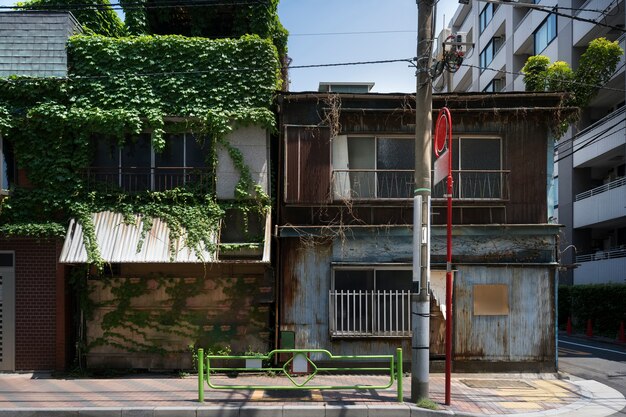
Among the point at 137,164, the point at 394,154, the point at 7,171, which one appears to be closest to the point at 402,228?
the point at 394,154

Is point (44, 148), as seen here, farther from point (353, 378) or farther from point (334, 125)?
point (353, 378)

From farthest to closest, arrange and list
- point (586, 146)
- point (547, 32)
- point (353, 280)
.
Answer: point (547, 32)
point (586, 146)
point (353, 280)

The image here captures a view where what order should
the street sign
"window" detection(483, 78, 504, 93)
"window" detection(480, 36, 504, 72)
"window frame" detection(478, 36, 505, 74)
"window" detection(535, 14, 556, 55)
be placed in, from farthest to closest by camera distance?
"window" detection(480, 36, 504, 72) → "window frame" detection(478, 36, 505, 74) → "window" detection(483, 78, 504, 93) → "window" detection(535, 14, 556, 55) → the street sign

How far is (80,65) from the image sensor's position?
40.5 ft

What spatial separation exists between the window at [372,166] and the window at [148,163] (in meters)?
3.30

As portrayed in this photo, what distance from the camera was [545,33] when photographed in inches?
1236

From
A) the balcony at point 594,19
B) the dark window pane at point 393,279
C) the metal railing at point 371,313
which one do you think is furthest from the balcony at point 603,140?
the metal railing at point 371,313

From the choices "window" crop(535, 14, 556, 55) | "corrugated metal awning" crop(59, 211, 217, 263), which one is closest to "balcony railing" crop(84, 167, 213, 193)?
"corrugated metal awning" crop(59, 211, 217, 263)

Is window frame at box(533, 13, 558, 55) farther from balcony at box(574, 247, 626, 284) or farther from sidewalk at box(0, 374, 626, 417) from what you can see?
sidewalk at box(0, 374, 626, 417)

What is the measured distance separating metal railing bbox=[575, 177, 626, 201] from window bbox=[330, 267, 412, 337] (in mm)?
18108

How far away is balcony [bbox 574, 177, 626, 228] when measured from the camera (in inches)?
966

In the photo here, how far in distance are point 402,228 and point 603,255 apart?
795 inches

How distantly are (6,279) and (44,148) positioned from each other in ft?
10.7

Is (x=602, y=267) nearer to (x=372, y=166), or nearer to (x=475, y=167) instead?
(x=475, y=167)
